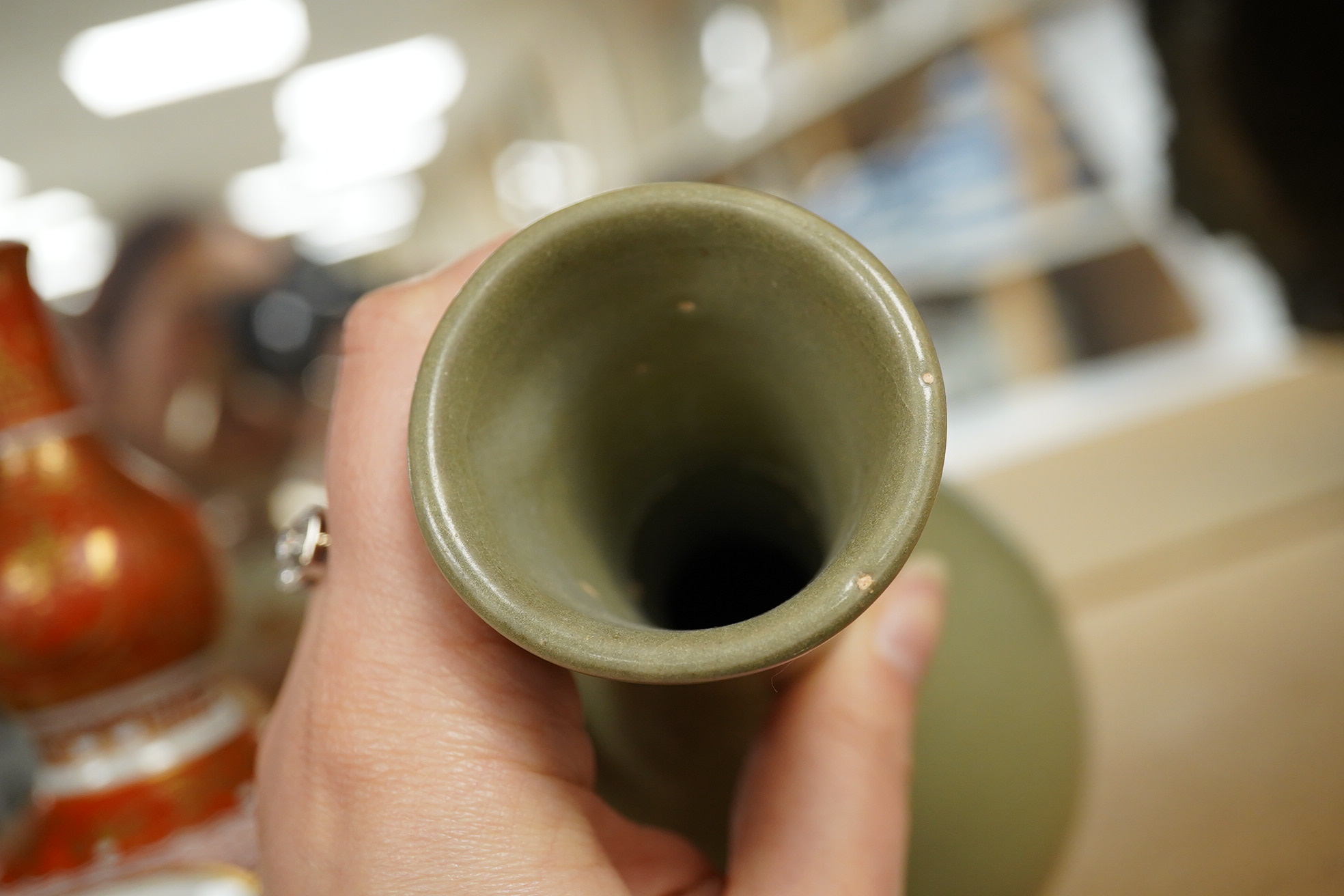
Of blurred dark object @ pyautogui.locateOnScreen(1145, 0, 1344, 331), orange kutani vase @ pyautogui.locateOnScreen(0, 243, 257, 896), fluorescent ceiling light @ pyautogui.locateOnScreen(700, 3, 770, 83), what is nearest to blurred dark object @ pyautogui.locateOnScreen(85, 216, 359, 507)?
orange kutani vase @ pyautogui.locateOnScreen(0, 243, 257, 896)

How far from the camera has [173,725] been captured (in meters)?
0.69

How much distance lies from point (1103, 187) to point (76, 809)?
190cm

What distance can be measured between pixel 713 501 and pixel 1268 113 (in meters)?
1.27

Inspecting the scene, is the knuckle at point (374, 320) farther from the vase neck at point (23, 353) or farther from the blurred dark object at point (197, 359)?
the blurred dark object at point (197, 359)

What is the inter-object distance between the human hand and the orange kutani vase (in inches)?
8.9

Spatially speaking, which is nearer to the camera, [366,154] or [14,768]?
[14,768]

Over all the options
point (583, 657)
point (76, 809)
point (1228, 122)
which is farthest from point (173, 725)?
point (1228, 122)

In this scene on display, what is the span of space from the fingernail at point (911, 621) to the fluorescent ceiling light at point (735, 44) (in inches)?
53.2

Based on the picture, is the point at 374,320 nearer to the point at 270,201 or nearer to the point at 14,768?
the point at 14,768

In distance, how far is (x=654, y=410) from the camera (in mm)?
496

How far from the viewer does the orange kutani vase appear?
62 centimetres

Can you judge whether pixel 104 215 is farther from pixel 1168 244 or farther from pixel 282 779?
pixel 1168 244

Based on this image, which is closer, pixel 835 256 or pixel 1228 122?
pixel 835 256

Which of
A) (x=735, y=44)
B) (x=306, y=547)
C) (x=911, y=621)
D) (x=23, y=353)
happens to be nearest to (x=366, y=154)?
(x=735, y=44)
